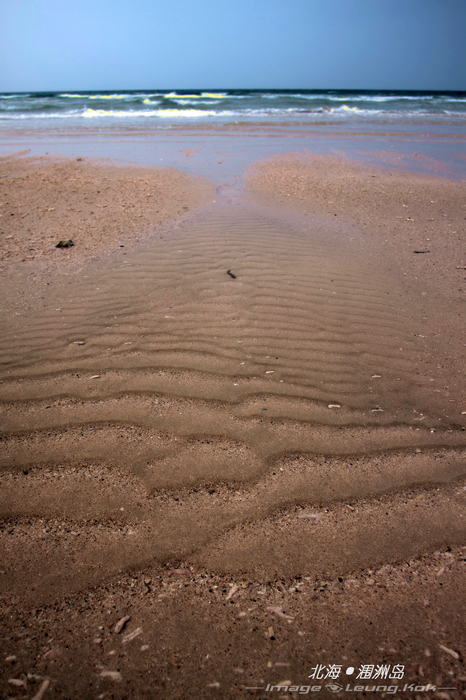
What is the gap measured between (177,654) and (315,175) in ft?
28.1

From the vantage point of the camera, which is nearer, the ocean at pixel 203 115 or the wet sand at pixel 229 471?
the wet sand at pixel 229 471

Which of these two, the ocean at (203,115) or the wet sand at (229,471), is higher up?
the ocean at (203,115)

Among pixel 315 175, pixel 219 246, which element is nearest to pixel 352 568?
pixel 219 246

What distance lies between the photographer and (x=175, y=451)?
6.85 ft

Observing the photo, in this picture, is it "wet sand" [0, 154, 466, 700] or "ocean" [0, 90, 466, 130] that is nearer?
"wet sand" [0, 154, 466, 700]

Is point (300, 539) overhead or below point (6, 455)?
below

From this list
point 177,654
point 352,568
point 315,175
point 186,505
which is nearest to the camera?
→ point 177,654

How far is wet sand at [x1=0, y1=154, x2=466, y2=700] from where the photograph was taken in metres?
1.33

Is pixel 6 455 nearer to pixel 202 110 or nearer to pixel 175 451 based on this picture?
pixel 175 451

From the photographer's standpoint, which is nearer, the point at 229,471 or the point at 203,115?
the point at 229,471

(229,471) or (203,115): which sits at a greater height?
(203,115)

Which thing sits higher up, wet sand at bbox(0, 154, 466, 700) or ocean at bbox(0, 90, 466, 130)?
ocean at bbox(0, 90, 466, 130)

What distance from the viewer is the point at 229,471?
1.99 metres

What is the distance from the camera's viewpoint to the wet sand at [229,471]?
4.38 feet
